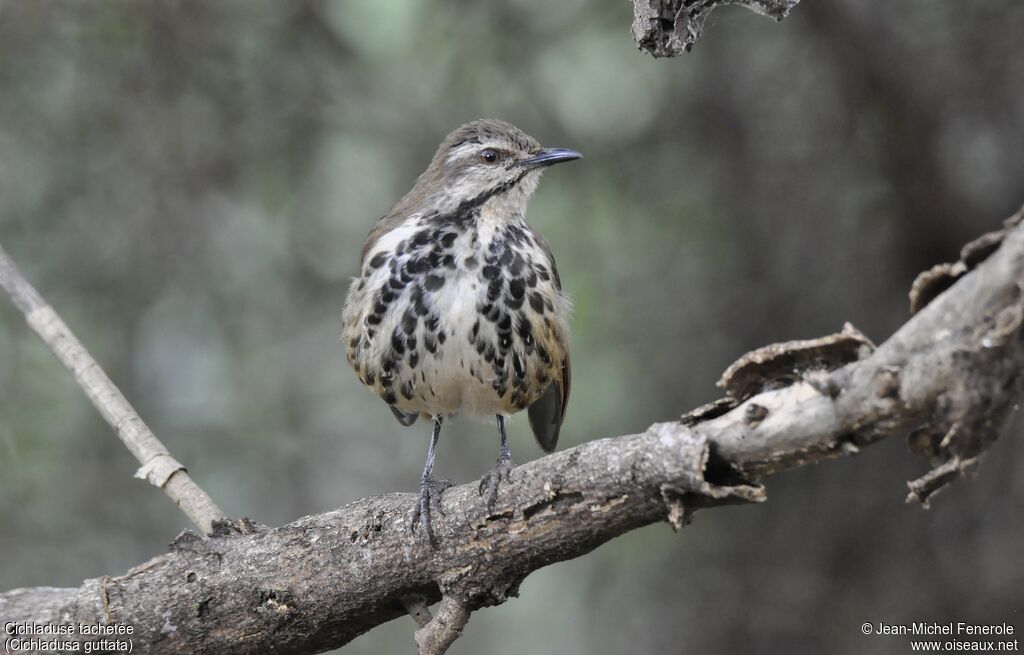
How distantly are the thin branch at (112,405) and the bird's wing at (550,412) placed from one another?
147 centimetres

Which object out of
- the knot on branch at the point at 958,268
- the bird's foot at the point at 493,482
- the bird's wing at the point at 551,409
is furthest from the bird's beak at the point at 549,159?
the knot on branch at the point at 958,268

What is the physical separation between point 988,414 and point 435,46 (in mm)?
4587

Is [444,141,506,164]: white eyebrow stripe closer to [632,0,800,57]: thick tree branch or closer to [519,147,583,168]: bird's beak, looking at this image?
[519,147,583,168]: bird's beak

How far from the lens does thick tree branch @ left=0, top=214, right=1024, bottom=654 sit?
90.8 inches

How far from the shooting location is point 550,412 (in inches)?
194

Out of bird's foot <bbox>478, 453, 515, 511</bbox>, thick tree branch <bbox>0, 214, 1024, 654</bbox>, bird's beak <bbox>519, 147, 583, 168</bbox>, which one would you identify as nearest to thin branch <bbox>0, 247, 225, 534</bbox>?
thick tree branch <bbox>0, 214, 1024, 654</bbox>

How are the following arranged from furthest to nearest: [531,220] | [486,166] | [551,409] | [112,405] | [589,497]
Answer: [531,220], [551,409], [486,166], [112,405], [589,497]

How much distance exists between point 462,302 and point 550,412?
1.04 metres

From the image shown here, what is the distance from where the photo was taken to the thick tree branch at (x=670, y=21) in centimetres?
289

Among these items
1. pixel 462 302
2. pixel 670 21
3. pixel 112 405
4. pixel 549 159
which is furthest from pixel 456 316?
pixel 670 21

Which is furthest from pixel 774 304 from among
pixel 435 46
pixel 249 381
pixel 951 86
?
pixel 249 381

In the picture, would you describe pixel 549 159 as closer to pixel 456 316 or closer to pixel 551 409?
pixel 456 316

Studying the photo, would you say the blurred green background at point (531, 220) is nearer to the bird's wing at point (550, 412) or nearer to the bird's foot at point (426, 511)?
the bird's wing at point (550, 412)

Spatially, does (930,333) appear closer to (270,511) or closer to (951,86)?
(951,86)
